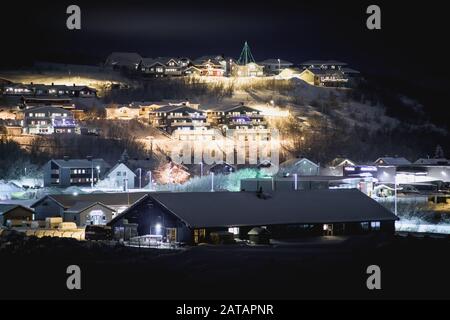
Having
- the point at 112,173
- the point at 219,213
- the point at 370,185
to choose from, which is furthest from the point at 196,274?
the point at 112,173

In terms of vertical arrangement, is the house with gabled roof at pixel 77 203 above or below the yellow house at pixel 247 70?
below

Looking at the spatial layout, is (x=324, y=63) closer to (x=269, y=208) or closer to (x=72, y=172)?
(x=72, y=172)

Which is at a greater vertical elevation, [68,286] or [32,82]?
[32,82]

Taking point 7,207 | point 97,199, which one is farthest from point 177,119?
point 7,207

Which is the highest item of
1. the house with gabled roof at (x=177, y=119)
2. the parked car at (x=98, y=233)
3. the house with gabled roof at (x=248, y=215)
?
the house with gabled roof at (x=177, y=119)

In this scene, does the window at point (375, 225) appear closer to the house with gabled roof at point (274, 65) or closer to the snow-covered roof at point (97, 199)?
the snow-covered roof at point (97, 199)

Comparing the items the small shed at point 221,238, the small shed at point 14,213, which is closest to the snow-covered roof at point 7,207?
the small shed at point 14,213

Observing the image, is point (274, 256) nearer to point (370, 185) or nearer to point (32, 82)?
point (370, 185)
